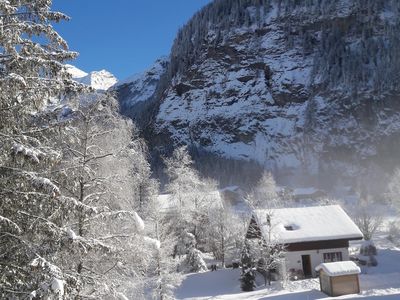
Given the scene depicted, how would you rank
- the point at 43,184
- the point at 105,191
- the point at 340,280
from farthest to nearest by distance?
1. the point at 340,280
2. the point at 105,191
3. the point at 43,184

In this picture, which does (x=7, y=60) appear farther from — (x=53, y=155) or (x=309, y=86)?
(x=309, y=86)

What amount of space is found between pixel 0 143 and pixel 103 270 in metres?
6.39

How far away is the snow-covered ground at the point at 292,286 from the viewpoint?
84.5 feet

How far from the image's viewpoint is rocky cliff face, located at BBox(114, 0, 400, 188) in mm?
148000

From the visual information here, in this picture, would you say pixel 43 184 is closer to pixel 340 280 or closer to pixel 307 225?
pixel 340 280

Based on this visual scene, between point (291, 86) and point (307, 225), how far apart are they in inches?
5077

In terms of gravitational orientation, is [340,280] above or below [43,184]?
below

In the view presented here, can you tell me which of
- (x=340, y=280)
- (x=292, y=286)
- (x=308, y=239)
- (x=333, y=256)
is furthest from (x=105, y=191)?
(x=333, y=256)

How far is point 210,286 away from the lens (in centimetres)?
3381

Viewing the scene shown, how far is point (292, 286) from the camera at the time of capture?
2945 cm

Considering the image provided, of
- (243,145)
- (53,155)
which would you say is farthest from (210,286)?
(243,145)

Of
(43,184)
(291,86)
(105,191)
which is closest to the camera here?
(43,184)

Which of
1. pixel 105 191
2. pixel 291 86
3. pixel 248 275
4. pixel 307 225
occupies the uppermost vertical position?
pixel 291 86

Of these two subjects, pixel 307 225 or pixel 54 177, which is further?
pixel 307 225
